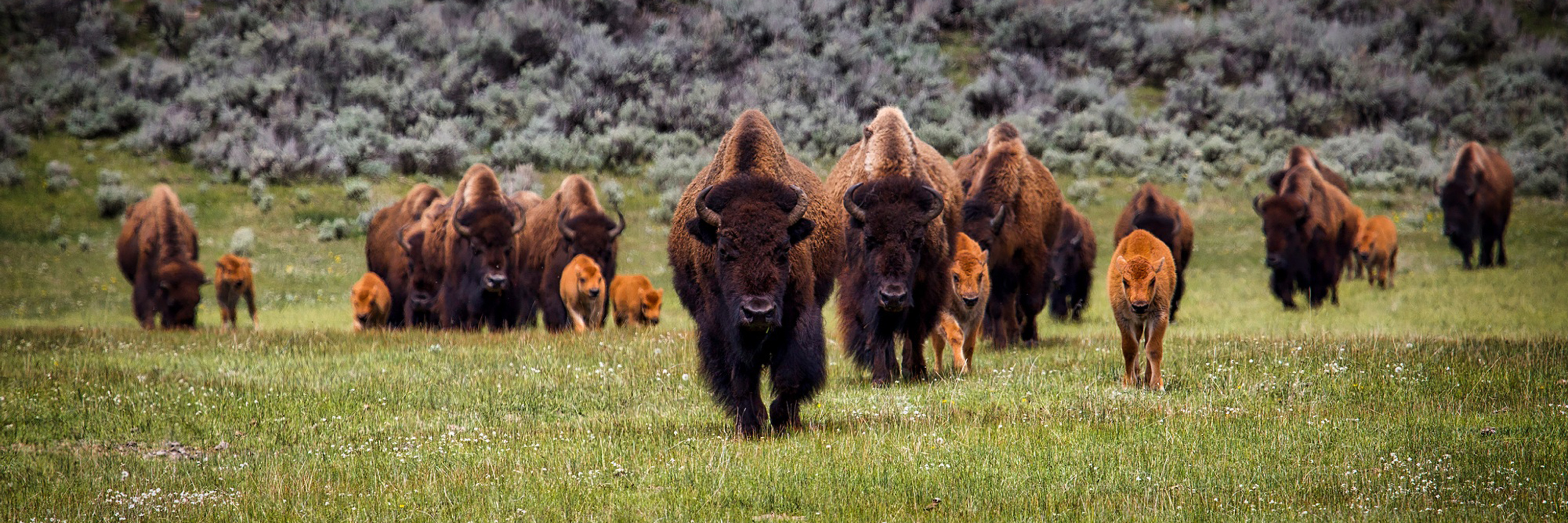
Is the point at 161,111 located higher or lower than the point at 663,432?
higher

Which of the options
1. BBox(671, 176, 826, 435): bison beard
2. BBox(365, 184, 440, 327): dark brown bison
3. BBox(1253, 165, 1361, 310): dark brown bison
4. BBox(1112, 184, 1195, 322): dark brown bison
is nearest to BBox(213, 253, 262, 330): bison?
BBox(365, 184, 440, 327): dark brown bison

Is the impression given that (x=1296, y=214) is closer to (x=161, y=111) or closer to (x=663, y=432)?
(x=663, y=432)

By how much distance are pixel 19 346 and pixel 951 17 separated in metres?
38.8

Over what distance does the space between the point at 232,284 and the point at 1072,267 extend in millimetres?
12794

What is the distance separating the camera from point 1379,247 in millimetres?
21719

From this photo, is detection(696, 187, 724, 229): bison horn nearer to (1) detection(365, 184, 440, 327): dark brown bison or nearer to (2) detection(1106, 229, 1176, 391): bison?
(2) detection(1106, 229, 1176, 391): bison

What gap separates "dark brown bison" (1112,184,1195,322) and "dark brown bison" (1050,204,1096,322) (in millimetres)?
604

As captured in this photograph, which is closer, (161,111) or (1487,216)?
(1487,216)

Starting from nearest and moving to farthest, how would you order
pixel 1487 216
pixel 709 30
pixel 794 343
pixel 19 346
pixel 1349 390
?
1. pixel 794 343
2. pixel 1349 390
3. pixel 19 346
4. pixel 1487 216
5. pixel 709 30

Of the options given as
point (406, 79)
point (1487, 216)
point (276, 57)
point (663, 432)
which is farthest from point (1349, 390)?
point (276, 57)

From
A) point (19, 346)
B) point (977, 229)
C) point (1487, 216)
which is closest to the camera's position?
point (977, 229)

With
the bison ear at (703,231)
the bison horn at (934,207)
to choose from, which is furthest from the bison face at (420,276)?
the bison ear at (703,231)

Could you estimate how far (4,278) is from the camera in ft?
81.1

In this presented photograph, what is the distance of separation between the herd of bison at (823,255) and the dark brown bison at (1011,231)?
0.08 ft
